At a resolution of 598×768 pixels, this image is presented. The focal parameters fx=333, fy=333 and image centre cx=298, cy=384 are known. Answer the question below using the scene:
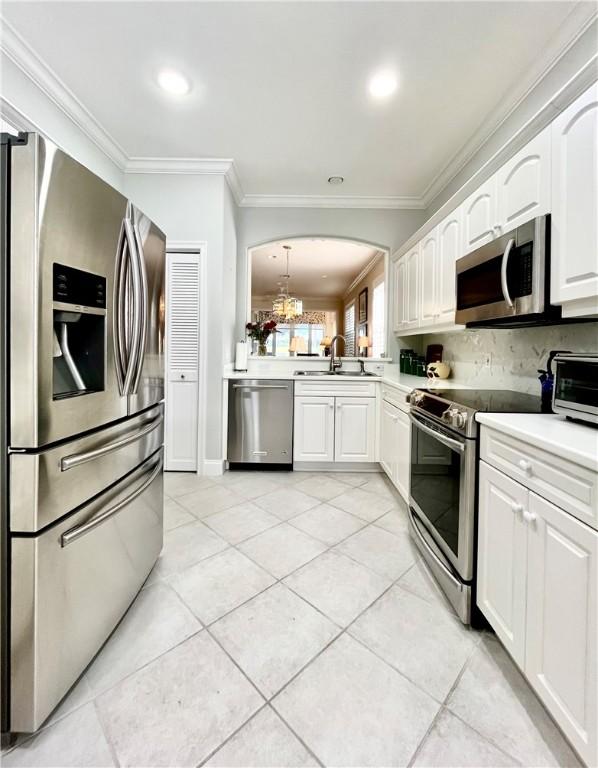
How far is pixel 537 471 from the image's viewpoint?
1.06 meters

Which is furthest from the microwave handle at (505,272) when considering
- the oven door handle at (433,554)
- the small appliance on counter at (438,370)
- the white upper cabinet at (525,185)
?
the small appliance on counter at (438,370)

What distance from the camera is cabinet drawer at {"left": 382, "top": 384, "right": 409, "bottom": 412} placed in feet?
8.27

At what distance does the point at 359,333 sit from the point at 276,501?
5.35 meters

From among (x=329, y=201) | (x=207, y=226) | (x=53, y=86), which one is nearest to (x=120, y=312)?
Result: (x=53, y=86)

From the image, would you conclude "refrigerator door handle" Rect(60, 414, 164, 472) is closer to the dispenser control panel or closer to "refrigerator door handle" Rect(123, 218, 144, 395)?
"refrigerator door handle" Rect(123, 218, 144, 395)

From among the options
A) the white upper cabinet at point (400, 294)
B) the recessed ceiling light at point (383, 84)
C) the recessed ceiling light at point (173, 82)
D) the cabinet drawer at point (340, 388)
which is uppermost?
the recessed ceiling light at point (173, 82)

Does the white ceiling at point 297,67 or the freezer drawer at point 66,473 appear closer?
the freezer drawer at point 66,473

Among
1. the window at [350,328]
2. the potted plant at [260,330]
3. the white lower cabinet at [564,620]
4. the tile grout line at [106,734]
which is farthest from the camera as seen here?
the window at [350,328]

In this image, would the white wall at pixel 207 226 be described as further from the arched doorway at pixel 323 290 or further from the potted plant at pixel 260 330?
the arched doorway at pixel 323 290

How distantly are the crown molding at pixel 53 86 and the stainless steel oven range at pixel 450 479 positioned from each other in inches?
120

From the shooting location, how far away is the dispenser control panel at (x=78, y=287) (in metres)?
0.99

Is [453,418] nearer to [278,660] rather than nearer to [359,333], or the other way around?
[278,660]

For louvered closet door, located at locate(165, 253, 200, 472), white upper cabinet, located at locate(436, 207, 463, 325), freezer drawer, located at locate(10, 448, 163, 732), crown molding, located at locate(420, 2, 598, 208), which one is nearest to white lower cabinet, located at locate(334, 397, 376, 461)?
white upper cabinet, located at locate(436, 207, 463, 325)

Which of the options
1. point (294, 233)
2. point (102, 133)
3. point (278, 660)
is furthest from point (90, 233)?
point (294, 233)
